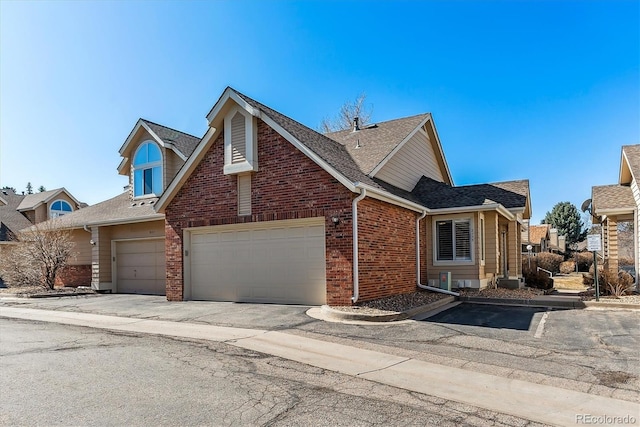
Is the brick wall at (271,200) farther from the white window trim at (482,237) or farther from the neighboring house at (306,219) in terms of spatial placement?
the white window trim at (482,237)

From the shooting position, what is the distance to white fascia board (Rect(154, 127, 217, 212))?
13.6 metres

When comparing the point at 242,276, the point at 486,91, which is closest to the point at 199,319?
the point at 242,276

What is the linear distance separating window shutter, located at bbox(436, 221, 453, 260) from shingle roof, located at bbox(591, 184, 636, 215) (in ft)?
18.5

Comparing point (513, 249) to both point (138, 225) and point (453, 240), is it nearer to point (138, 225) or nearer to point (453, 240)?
point (453, 240)

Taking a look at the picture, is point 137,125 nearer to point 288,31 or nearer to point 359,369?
point 288,31

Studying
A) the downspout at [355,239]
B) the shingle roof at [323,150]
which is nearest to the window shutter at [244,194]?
the shingle roof at [323,150]

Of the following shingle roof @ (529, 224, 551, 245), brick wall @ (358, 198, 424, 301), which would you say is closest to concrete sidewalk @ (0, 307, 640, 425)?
brick wall @ (358, 198, 424, 301)

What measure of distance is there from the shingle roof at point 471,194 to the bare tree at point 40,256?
15517 millimetres

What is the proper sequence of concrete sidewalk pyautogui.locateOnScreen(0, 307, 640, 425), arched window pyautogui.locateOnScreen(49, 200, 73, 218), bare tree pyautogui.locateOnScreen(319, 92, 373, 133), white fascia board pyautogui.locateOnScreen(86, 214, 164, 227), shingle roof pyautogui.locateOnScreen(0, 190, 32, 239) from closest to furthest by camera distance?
concrete sidewalk pyautogui.locateOnScreen(0, 307, 640, 425) < white fascia board pyautogui.locateOnScreen(86, 214, 164, 227) < shingle roof pyautogui.locateOnScreen(0, 190, 32, 239) < arched window pyautogui.locateOnScreen(49, 200, 73, 218) < bare tree pyautogui.locateOnScreen(319, 92, 373, 133)

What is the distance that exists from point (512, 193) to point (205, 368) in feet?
48.3

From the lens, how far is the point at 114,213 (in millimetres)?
19391

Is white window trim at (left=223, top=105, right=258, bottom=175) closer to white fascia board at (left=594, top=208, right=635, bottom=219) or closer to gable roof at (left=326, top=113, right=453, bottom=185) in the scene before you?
gable roof at (left=326, top=113, right=453, bottom=185)

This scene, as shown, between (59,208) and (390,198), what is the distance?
27.5 m

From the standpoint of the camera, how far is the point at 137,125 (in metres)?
19.1
